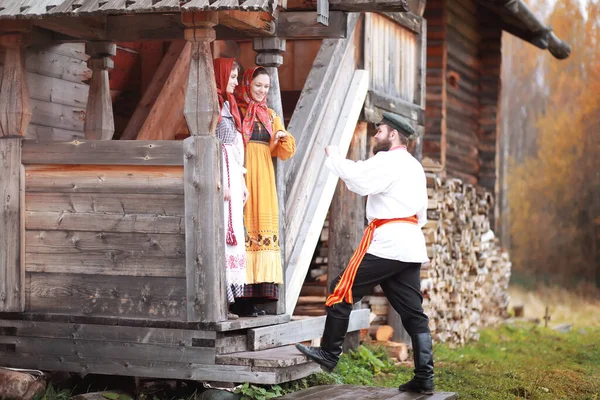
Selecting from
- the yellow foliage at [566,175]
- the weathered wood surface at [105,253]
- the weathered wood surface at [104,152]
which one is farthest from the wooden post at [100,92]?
the yellow foliage at [566,175]

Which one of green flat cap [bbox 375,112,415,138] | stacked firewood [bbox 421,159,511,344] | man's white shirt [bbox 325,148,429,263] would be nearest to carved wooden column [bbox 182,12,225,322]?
man's white shirt [bbox 325,148,429,263]

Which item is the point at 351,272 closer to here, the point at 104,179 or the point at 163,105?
the point at 104,179

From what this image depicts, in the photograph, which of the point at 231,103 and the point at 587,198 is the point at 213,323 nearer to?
the point at 231,103

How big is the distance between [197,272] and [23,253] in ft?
4.71

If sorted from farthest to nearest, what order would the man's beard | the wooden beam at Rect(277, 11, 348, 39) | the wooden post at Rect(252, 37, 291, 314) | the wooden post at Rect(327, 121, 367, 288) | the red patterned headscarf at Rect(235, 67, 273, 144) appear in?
1. the wooden post at Rect(327, 121, 367, 288)
2. the wooden beam at Rect(277, 11, 348, 39)
3. the wooden post at Rect(252, 37, 291, 314)
4. the red patterned headscarf at Rect(235, 67, 273, 144)
5. the man's beard

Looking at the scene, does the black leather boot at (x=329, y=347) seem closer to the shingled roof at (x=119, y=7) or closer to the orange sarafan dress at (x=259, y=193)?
the orange sarafan dress at (x=259, y=193)

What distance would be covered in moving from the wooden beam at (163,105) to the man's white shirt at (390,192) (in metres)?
2.88

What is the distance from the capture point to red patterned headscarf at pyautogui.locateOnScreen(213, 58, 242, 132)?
8.09m

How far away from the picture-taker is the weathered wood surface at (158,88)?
10.4 metres

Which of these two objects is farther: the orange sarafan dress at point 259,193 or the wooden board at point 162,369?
the orange sarafan dress at point 259,193

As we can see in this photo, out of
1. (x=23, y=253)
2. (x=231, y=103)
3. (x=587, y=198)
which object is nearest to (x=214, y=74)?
(x=231, y=103)

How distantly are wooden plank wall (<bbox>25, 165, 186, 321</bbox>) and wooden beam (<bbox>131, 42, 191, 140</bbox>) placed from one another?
2.23 metres

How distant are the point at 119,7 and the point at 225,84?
1.35 m

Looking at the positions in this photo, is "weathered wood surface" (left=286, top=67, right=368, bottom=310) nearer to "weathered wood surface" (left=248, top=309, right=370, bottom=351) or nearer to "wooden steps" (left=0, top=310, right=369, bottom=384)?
"weathered wood surface" (left=248, top=309, right=370, bottom=351)
